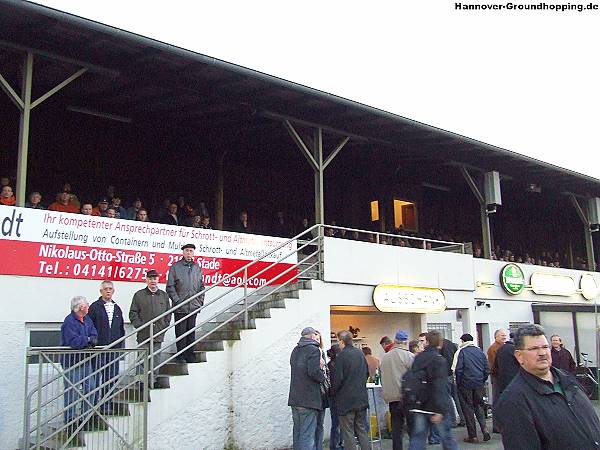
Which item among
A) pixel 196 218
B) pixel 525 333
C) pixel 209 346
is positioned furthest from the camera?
pixel 196 218

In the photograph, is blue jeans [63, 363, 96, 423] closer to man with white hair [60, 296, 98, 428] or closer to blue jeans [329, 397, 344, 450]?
man with white hair [60, 296, 98, 428]

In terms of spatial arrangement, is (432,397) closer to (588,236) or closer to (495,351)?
(495,351)

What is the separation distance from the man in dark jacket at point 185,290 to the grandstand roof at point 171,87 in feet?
10.8

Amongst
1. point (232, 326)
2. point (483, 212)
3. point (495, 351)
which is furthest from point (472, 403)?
point (483, 212)

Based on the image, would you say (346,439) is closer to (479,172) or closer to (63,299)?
(63,299)

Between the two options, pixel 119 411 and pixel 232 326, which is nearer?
pixel 119 411

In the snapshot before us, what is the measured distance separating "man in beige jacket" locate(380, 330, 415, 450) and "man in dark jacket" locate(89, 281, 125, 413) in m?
3.55

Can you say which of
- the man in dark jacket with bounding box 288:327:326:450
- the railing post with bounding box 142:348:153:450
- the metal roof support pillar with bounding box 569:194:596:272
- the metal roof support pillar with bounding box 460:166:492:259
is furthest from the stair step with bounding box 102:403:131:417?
the metal roof support pillar with bounding box 569:194:596:272

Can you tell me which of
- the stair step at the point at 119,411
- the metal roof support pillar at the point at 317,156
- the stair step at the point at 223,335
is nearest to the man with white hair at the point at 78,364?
the stair step at the point at 119,411

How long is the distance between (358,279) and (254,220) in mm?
5108

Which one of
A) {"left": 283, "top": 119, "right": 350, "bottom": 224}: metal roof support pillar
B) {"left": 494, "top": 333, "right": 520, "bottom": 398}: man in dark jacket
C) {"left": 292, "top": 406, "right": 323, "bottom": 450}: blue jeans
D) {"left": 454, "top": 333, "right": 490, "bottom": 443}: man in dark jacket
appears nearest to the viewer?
{"left": 292, "top": 406, "right": 323, "bottom": 450}: blue jeans

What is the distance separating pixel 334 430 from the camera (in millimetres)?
8984

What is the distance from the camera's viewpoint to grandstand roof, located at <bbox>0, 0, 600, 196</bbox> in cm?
962

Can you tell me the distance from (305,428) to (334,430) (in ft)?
2.76
